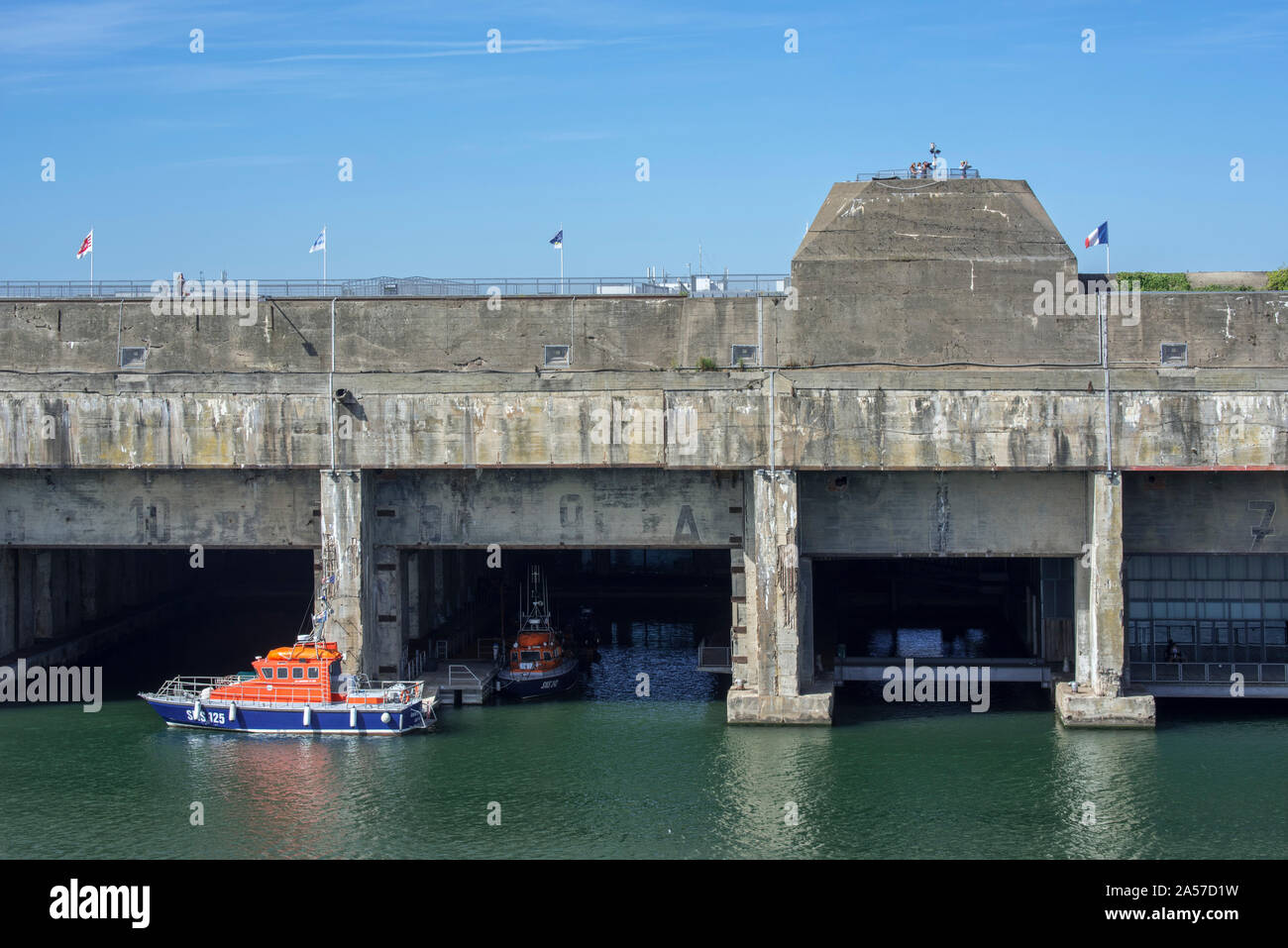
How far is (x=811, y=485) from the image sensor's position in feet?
137

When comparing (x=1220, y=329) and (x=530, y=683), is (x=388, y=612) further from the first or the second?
(x=1220, y=329)

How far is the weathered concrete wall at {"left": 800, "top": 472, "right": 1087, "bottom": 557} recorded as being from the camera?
41.2 meters

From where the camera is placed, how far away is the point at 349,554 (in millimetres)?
41594

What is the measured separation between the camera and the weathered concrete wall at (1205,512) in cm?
4106

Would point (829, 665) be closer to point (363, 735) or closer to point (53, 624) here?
point (363, 735)

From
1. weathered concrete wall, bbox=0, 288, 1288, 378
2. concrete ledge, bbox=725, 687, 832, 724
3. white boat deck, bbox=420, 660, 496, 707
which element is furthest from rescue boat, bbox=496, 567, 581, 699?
weathered concrete wall, bbox=0, 288, 1288, 378

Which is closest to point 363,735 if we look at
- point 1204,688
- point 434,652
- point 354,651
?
point 354,651

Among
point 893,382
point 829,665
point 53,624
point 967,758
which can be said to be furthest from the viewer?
point 53,624

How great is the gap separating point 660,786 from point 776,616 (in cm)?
740

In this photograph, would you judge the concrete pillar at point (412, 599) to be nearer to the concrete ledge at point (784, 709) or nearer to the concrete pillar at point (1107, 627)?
the concrete ledge at point (784, 709)

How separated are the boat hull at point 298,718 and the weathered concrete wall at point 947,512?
1328cm

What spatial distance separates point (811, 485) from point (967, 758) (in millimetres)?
9633

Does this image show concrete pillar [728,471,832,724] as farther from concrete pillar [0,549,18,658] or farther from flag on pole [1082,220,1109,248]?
concrete pillar [0,549,18,658]

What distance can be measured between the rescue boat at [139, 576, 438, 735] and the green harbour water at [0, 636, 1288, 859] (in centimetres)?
61
